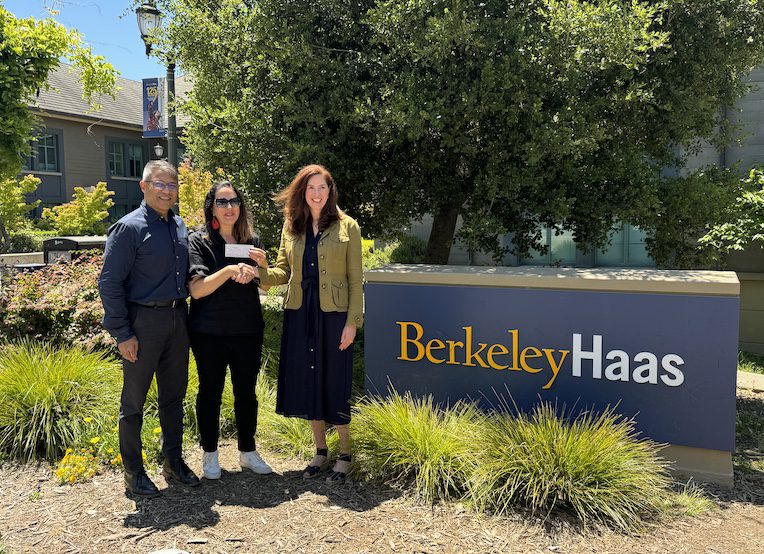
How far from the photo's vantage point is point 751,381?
308 inches

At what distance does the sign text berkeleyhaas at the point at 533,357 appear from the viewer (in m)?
4.39

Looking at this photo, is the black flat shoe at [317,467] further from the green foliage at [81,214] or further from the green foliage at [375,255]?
the green foliage at [81,214]

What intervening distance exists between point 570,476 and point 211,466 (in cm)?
229

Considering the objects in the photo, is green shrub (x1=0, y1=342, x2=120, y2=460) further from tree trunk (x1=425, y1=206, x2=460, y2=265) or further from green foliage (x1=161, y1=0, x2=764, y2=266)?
tree trunk (x1=425, y1=206, x2=460, y2=265)

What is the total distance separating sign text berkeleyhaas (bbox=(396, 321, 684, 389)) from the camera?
4395 mm

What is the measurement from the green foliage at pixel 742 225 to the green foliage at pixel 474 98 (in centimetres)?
45

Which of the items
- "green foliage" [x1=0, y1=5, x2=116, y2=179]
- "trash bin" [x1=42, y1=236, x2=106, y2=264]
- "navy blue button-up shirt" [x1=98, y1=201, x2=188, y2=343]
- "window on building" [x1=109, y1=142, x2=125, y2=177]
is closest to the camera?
"navy blue button-up shirt" [x1=98, y1=201, x2=188, y2=343]

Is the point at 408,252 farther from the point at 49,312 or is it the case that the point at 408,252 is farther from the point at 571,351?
the point at 571,351

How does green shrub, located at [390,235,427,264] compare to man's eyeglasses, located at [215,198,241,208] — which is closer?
man's eyeglasses, located at [215,198,241,208]

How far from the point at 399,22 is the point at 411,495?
3.73 meters

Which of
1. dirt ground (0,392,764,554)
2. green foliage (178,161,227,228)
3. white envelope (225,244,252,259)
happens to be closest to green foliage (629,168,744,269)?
dirt ground (0,392,764,554)

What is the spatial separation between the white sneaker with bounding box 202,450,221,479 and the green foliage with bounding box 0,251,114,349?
240cm

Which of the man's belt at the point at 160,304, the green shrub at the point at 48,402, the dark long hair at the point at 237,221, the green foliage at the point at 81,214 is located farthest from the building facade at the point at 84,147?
the man's belt at the point at 160,304

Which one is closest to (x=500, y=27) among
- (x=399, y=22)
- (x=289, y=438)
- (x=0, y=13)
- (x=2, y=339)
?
(x=399, y=22)
